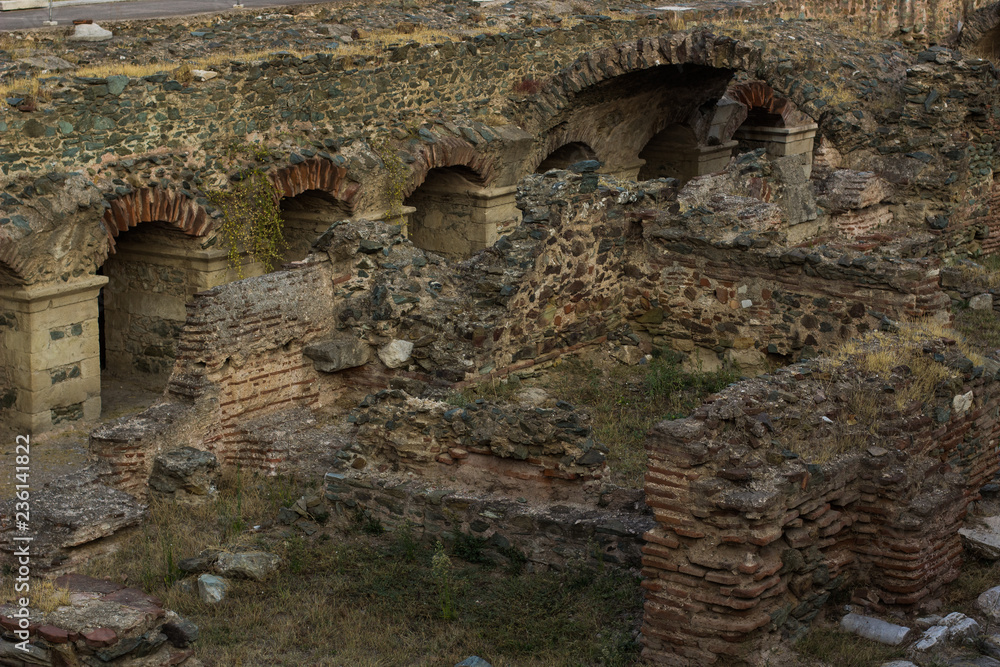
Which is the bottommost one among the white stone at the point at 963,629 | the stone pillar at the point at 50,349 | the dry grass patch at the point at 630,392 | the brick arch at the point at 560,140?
the stone pillar at the point at 50,349

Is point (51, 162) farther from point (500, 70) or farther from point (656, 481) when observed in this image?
point (656, 481)

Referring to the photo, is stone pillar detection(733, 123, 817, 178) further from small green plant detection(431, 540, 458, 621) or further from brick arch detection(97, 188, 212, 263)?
small green plant detection(431, 540, 458, 621)

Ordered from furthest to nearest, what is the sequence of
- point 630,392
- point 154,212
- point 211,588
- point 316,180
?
1. point 316,180
2. point 154,212
3. point 630,392
4. point 211,588

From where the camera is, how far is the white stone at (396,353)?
10039 millimetres

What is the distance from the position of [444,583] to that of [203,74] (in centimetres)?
715

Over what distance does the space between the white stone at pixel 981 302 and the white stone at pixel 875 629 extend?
6398 millimetres

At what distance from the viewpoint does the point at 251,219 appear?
13281 millimetres

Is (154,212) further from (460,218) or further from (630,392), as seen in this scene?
(630,392)

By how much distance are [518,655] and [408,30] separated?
37.3 ft

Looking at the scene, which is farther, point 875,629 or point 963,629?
point 875,629

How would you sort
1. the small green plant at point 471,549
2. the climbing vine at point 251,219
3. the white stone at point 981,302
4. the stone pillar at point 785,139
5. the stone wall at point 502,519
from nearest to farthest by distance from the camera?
the stone wall at point 502,519 < the small green plant at point 471,549 < the white stone at point 981,302 < the climbing vine at point 251,219 < the stone pillar at point 785,139

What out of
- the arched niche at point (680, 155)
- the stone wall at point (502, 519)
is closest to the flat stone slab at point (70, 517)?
the stone wall at point (502, 519)

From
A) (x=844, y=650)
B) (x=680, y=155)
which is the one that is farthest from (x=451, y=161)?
(x=844, y=650)

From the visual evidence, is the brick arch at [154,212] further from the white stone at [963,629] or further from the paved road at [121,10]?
the white stone at [963,629]
